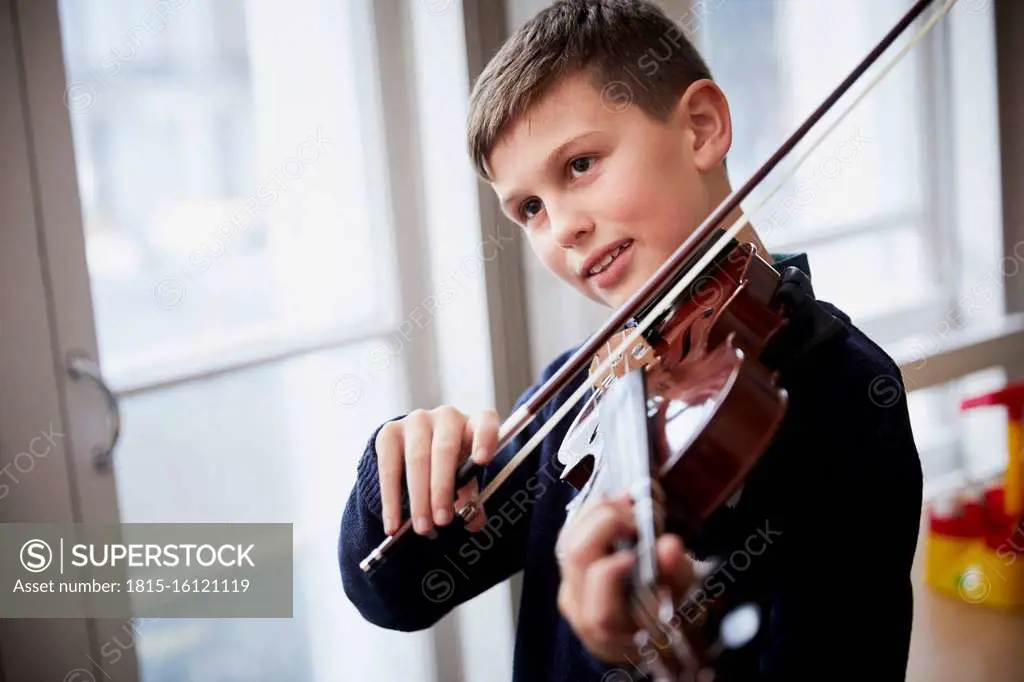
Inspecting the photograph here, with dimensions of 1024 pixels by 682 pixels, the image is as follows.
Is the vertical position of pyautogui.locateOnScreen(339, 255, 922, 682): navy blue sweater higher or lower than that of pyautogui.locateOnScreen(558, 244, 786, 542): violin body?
lower

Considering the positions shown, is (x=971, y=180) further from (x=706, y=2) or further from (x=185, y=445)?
(x=185, y=445)

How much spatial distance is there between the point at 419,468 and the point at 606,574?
0.87 ft

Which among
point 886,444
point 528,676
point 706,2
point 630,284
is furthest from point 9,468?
point 706,2

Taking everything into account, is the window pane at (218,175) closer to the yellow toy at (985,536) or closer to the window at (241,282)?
the window at (241,282)

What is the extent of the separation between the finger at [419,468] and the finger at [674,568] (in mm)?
264

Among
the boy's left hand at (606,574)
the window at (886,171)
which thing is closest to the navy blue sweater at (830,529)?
the boy's left hand at (606,574)

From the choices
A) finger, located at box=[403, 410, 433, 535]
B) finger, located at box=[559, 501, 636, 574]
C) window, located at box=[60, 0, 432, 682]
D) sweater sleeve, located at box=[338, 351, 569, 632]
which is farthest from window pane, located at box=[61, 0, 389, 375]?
finger, located at box=[559, 501, 636, 574]

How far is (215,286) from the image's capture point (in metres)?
1.22

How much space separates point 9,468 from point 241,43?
59 cm

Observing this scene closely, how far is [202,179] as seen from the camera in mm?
1198

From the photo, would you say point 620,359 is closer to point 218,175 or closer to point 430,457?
point 430,457

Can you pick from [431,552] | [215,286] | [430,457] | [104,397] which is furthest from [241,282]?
[430,457]

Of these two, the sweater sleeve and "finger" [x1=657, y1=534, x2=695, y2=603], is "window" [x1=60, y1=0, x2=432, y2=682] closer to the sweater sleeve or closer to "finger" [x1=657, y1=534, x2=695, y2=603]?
the sweater sleeve

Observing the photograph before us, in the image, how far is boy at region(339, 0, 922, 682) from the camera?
65cm
